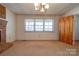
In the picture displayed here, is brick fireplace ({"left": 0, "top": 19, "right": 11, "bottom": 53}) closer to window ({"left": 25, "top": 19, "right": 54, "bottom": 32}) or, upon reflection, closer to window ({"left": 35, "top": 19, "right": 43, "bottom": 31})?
window ({"left": 25, "top": 19, "right": 54, "bottom": 32})

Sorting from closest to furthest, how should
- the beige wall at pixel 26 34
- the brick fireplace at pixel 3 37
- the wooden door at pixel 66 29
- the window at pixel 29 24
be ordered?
the brick fireplace at pixel 3 37, the window at pixel 29 24, the beige wall at pixel 26 34, the wooden door at pixel 66 29

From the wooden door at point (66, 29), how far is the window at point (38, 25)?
1215 millimetres

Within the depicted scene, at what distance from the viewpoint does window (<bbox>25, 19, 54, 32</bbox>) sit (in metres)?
5.33

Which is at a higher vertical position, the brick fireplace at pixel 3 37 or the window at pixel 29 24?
the window at pixel 29 24

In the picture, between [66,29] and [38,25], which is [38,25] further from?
[66,29]

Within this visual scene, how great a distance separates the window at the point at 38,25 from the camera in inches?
210

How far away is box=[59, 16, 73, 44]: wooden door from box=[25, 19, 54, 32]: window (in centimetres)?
122

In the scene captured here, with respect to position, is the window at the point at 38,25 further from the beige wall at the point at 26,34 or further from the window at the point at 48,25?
the beige wall at the point at 26,34

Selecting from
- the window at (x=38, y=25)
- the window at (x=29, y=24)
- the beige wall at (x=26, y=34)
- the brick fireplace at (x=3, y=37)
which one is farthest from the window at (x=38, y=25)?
the brick fireplace at (x=3, y=37)

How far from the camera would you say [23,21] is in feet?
19.0

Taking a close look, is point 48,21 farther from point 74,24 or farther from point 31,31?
point 74,24

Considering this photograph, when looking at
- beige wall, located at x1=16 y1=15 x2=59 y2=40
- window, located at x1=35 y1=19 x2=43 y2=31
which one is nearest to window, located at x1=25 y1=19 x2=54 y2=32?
window, located at x1=35 y1=19 x2=43 y2=31

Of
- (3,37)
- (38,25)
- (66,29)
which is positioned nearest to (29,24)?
(38,25)

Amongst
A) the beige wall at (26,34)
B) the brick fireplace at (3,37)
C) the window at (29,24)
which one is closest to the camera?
the brick fireplace at (3,37)
